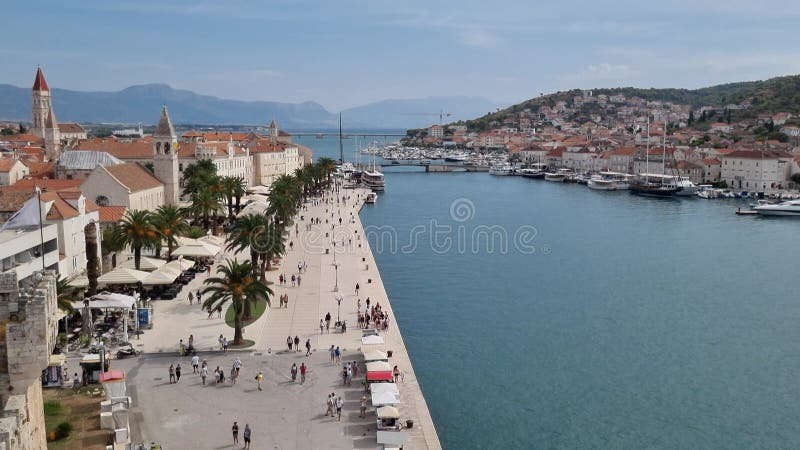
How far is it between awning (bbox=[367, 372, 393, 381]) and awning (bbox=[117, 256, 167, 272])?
59.8 ft

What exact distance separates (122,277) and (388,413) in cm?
1854

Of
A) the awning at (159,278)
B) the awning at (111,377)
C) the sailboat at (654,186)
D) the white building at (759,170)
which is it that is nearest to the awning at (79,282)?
the awning at (159,278)

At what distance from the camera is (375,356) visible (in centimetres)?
2553

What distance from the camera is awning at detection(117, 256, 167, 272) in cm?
3746

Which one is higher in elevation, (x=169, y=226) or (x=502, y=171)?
(x=169, y=226)

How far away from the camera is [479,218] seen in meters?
80.1

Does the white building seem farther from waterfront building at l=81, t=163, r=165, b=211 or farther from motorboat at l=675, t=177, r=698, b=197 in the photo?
waterfront building at l=81, t=163, r=165, b=211

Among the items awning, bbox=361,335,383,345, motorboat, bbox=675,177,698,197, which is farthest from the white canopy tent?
motorboat, bbox=675,177,698,197

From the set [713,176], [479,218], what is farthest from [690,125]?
[479,218]

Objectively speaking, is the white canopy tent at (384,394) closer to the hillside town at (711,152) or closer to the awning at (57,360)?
the awning at (57,360)

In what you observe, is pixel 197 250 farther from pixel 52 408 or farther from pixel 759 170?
pixel 759 170

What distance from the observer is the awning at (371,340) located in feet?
90.0

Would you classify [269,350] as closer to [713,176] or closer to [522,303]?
[522,303]

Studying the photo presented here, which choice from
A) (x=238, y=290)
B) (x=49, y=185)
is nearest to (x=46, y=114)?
(x=49, y=185)
